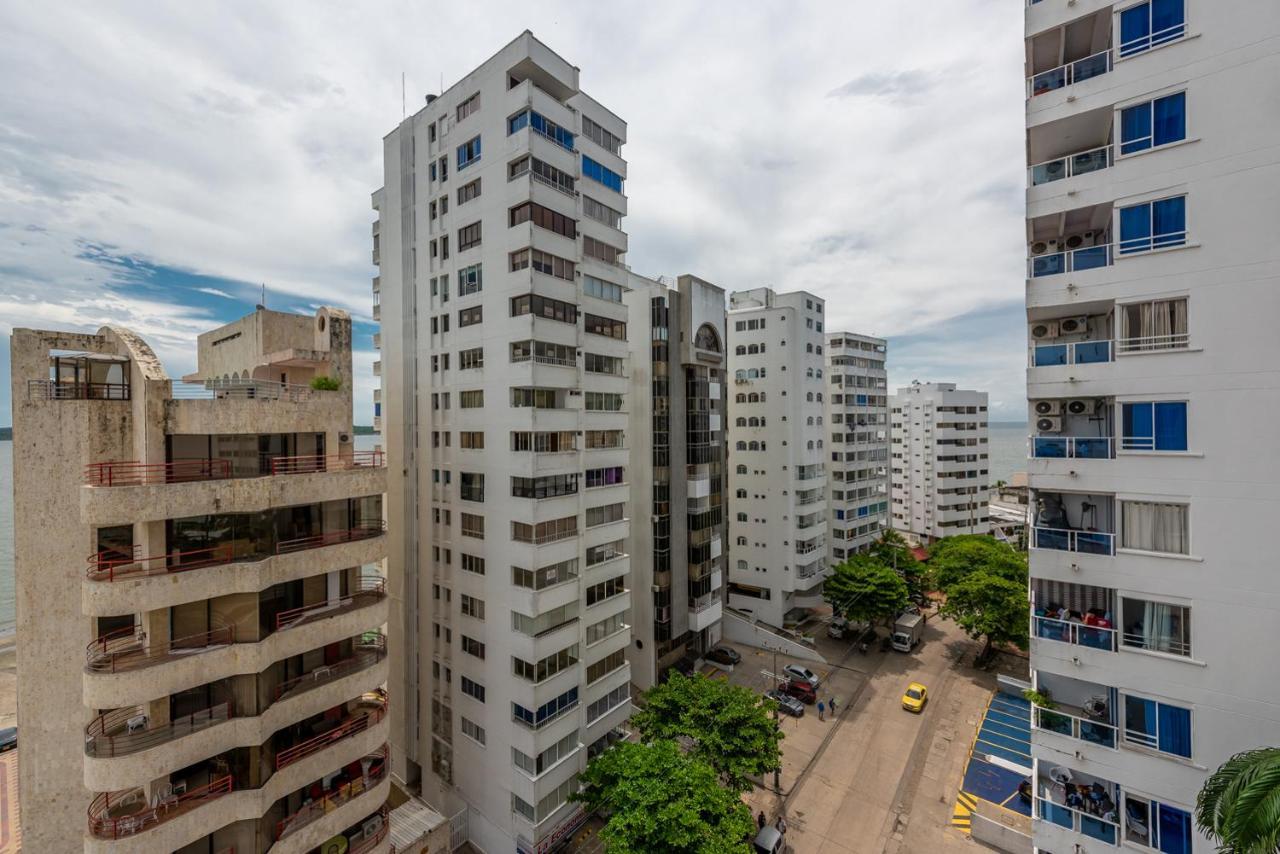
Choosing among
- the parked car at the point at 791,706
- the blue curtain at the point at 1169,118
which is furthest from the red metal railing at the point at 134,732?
the parked car at the point at 791,706

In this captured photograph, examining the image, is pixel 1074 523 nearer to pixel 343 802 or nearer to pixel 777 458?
pixel 343 802

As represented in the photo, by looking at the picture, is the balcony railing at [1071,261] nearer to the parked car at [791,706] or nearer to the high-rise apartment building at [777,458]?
the parked car at [791,706]

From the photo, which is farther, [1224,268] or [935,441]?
[935,441]

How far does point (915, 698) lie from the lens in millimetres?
35531

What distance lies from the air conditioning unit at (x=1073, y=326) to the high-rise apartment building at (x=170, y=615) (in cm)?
2433

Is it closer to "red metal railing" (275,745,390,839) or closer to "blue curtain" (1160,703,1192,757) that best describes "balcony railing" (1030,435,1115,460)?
"blue curtain" (1160,703,1192,757)

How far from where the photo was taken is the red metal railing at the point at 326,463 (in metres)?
16.6

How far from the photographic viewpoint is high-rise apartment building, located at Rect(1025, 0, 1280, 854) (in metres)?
12.2

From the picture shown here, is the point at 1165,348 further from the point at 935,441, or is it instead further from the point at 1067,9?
the point at 935,441

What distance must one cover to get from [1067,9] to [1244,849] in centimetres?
2072

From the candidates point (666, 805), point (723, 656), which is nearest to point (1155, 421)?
point (666, 805)

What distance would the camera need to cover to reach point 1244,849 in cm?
920

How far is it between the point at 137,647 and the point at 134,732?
7.42 feet

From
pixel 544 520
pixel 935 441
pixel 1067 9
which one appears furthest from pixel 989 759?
pixel 935 441
